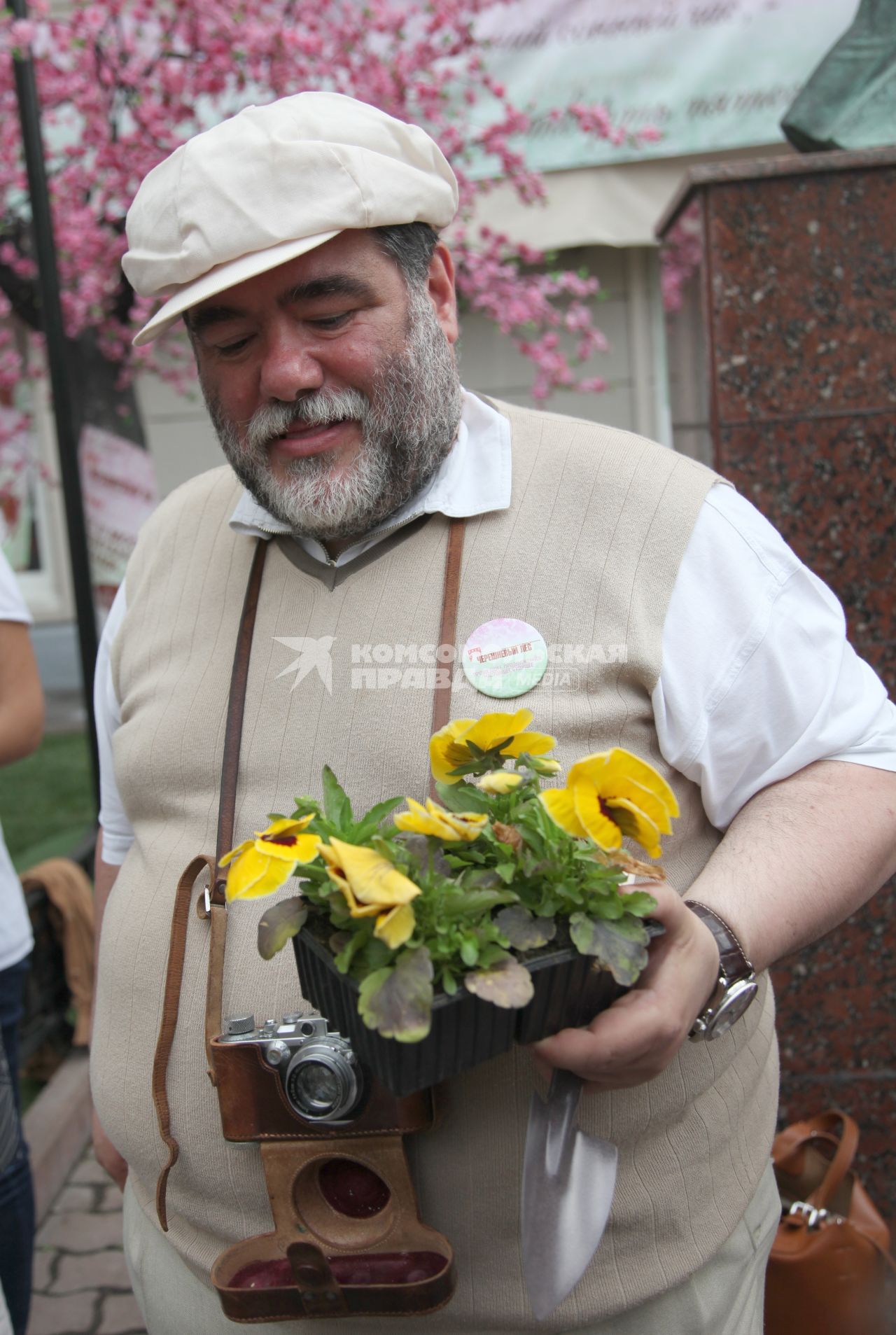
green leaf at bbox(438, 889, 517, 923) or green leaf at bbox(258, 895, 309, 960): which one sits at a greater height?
green leaf at bbox(438, 889, 517, 923)

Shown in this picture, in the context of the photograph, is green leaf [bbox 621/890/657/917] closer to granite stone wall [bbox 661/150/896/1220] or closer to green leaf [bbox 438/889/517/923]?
green leaf [bbox 438/889/517/923]

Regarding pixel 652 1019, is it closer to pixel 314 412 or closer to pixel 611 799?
pixel 611 799

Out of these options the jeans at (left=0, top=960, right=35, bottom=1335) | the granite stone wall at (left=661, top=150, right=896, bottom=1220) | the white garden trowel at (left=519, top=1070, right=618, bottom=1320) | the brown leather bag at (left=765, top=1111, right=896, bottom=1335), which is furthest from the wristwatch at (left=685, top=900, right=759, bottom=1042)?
the granite stone wall at (left=661, top=150, right=896, bottom=1220)

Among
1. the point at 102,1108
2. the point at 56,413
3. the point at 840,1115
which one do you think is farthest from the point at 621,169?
the point at 102,1108

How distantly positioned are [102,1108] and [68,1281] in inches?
87.0

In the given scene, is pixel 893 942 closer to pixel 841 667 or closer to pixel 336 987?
pixel 841 667

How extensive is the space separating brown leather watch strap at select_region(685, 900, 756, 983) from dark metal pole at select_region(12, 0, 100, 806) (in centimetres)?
303

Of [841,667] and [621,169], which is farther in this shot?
[621,169]

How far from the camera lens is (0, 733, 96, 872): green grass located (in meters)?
7.38

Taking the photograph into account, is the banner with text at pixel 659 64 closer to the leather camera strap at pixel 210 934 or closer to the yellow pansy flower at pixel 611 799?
the leather camera strap at pixel 210 934

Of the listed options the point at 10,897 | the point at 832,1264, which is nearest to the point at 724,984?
the point at 832,1264

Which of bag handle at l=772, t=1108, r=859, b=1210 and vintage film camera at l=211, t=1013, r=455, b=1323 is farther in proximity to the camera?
bag handle at l=772, t=1108, r=859, b=1210

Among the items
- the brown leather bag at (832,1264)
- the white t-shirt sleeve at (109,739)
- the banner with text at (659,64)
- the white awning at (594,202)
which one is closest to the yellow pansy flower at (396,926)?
the white t-shirt sleeve at (109,739)

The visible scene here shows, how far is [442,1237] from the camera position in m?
1.47
